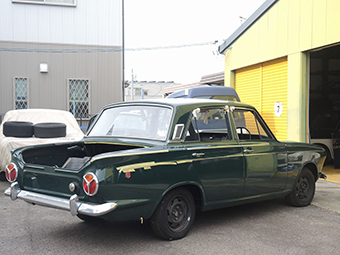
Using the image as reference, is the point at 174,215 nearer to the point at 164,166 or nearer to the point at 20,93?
the point at 164,166

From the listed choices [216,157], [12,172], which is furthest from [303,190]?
[12,172]

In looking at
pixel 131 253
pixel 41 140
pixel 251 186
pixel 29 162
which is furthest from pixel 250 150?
pixel 41 140

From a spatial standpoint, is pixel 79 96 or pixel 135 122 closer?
pixel 135 122

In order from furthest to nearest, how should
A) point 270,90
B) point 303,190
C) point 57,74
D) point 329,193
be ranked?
point 57,74, point 270,90, point 329,193, point 303,190

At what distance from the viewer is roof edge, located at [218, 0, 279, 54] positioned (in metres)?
11.5

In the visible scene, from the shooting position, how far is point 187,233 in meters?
4.97

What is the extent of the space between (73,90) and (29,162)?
13237 millimetres

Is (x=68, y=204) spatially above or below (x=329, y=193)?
above

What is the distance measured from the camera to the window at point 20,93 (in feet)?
57.5

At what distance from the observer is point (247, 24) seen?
12.6 meters

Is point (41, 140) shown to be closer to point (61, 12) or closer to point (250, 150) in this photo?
point (250, 150)

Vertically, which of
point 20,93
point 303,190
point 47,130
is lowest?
point 303,190

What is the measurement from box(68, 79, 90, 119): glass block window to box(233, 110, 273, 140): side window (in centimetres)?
1288

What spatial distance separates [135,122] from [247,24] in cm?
825
